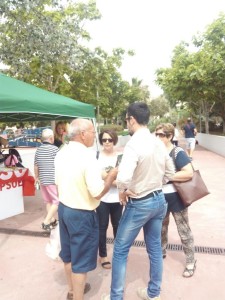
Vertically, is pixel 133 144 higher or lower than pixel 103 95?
lower

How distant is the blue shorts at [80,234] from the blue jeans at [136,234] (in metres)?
0.21

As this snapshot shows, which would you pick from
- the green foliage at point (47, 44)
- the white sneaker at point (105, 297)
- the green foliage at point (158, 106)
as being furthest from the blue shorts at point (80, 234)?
the green foliage at point (158, 106)

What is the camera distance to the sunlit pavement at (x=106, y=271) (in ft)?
10.0

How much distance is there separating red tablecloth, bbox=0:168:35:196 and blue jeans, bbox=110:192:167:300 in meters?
3.34

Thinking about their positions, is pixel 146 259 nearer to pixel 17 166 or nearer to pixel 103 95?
pixel 17 166

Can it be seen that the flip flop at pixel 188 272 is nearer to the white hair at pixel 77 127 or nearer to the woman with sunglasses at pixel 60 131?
the white hair at pixel 77 127

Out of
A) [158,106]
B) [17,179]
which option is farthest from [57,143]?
[158,106]

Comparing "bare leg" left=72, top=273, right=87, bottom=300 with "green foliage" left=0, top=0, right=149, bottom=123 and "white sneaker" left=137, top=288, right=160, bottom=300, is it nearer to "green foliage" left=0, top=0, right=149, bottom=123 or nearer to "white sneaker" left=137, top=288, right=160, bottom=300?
"white sneaker" left=137, top=288, right=160, bottom=300

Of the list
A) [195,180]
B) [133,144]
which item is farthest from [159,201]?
[195,180]

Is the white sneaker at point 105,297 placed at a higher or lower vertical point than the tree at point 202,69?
lower

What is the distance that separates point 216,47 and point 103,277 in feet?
50.5

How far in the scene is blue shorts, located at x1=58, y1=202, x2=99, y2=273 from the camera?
8.09ft

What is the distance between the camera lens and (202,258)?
3777mm

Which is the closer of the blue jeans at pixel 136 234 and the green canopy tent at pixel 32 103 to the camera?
the blue jeans at pixel 136 234
